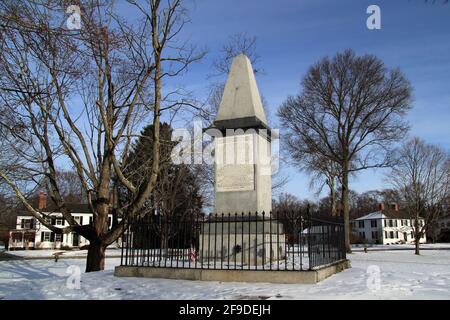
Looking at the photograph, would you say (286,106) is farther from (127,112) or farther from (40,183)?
(40,183)

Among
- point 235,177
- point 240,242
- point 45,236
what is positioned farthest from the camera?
point 45,236

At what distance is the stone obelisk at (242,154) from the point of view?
1009 centimetres

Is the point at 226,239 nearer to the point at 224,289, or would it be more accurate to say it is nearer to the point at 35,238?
the point at 224,289

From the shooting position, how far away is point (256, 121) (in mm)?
10320

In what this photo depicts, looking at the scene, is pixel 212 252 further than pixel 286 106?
No

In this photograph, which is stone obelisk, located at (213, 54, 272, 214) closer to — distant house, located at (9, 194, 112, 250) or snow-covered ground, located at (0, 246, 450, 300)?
snow-covered ground, located at (0, 246, 450, 300)

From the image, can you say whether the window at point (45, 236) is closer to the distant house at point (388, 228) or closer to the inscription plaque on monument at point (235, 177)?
the distant house at point (388, 228)

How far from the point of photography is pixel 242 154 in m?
10.3

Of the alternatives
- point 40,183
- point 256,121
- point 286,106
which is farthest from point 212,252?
point 286,106

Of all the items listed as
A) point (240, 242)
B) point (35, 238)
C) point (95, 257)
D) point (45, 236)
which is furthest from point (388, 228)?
point (240, 242)

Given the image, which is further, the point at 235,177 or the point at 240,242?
the point at 235,177

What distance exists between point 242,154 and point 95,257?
21.1ft
